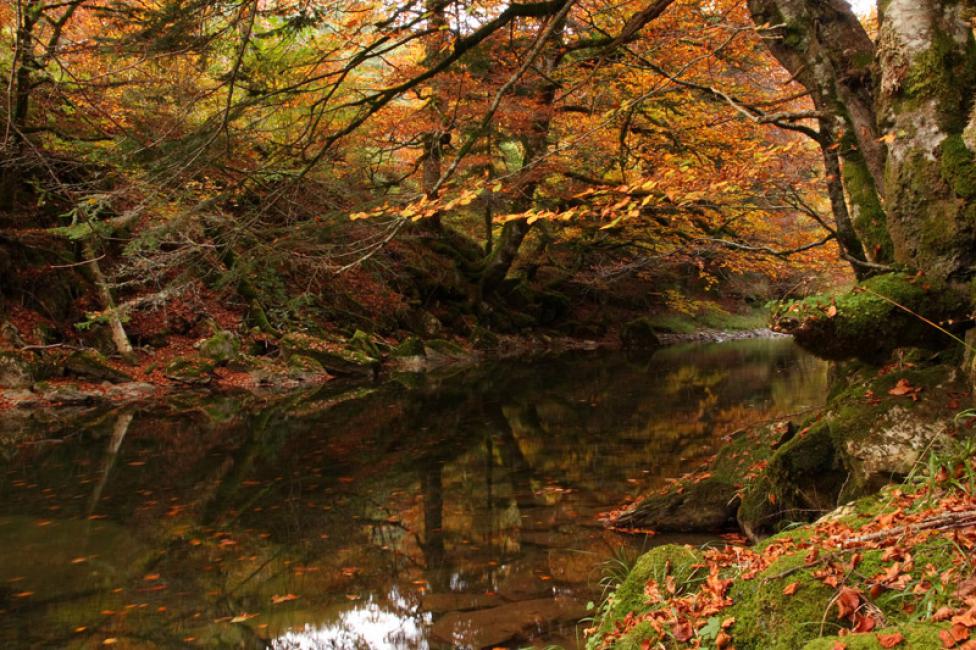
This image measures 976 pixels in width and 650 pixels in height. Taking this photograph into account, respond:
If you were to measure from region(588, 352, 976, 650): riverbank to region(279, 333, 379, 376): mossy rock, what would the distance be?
1234cm

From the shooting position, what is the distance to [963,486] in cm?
278

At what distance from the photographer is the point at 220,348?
49.7 ft

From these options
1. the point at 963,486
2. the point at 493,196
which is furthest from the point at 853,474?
the point at 493,196

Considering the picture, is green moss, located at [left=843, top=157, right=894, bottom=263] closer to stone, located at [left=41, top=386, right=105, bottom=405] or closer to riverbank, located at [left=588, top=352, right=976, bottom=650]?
riverbank, located at [left=588, top=352, right=976, bottom=650]

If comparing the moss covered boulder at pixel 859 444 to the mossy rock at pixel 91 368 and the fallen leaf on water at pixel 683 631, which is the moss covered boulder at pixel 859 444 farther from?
the mossy rock at pixel 91 368

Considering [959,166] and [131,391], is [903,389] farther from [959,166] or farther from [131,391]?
[131,391]

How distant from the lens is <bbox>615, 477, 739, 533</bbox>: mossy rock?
5457 mm

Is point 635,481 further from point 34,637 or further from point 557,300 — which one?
point 557,300

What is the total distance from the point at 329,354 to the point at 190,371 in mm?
3235

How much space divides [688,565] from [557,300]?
23.5 meters

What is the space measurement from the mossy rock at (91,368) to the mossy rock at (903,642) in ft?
44.9

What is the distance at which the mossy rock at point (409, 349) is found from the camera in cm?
1856

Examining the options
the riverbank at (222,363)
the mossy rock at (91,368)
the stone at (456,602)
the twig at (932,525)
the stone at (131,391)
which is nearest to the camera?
the twig at (932,525)

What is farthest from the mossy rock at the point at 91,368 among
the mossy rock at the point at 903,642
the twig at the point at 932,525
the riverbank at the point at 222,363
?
the mossy rock at the point at 903,642
